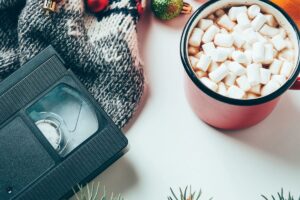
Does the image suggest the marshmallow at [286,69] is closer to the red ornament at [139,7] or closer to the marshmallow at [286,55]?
the marshmallow at [286,55]

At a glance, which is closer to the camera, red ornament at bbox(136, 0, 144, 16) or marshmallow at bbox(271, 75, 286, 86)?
marshmallow at bbox(271, 75, 286, 86)

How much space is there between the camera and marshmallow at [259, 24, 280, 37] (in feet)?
2.19

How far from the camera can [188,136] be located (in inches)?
28.6

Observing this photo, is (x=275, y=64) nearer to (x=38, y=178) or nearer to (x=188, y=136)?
(x=188, y=136)

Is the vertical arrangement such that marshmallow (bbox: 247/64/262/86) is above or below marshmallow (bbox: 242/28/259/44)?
below

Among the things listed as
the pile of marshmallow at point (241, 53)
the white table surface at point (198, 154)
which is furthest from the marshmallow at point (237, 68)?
the white table surface at point (198, 154)

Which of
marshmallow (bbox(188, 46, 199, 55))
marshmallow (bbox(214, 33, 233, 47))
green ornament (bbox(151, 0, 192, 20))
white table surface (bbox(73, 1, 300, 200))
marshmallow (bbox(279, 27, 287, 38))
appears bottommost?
white table surface (bbox(73, 1, 300, 200))

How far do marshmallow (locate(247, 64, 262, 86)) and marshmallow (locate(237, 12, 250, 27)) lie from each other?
5 cm

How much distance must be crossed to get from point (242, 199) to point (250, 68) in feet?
0.57

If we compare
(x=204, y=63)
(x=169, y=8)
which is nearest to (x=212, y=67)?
(x=204, y=63)

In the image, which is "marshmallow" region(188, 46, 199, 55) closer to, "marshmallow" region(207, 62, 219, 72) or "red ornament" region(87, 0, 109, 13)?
"marshmallow" region(207, 62, 219, 72)

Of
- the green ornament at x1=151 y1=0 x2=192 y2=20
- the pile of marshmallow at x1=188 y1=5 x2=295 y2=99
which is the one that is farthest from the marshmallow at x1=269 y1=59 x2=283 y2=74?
the green ornament at x1=151 y1=0 x2=192 y2=20

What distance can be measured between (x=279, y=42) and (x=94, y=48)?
25 cm

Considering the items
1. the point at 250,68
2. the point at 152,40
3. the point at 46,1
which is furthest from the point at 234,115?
the point at 46,1
